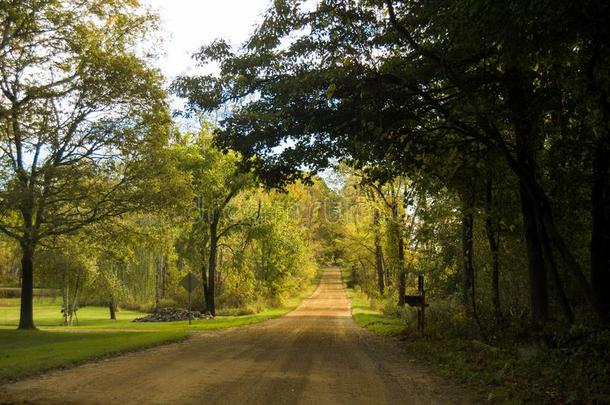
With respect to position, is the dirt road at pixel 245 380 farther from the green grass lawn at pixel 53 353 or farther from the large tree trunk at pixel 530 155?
the large tree trunk at pixel 530 155

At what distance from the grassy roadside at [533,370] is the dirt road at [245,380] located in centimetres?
54

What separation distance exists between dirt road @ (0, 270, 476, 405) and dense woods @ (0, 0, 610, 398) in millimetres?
3321

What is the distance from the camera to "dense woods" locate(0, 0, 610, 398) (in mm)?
10062

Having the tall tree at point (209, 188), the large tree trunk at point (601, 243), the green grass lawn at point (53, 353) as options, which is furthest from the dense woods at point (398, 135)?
the tall tree at point (209, 188)

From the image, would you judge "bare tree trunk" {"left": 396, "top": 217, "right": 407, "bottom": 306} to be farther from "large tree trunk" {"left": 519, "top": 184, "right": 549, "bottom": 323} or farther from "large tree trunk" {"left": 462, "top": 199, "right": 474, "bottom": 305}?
"large tree trunk" {"left": 519, "top": 184, "right": 549, "bottom": 323}

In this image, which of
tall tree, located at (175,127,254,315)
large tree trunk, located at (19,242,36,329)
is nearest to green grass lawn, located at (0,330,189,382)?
large tree trunk, located at (19,242,36,329)

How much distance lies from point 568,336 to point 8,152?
24.0 metres

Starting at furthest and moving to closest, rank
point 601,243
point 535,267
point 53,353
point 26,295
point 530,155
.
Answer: point 26,295
point 53,353
point 535,267
point 530,155
point 601,243

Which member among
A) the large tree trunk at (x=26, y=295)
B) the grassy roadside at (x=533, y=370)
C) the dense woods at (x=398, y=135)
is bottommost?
the grassy roadside at (x=533, y=370)

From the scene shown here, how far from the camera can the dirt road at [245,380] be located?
809 centimetres

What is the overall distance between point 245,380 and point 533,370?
16.9 ft

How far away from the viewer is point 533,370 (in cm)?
950

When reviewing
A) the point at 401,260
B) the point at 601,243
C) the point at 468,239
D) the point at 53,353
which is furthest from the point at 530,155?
the point at 401,260

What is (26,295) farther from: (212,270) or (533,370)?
(533,370)
